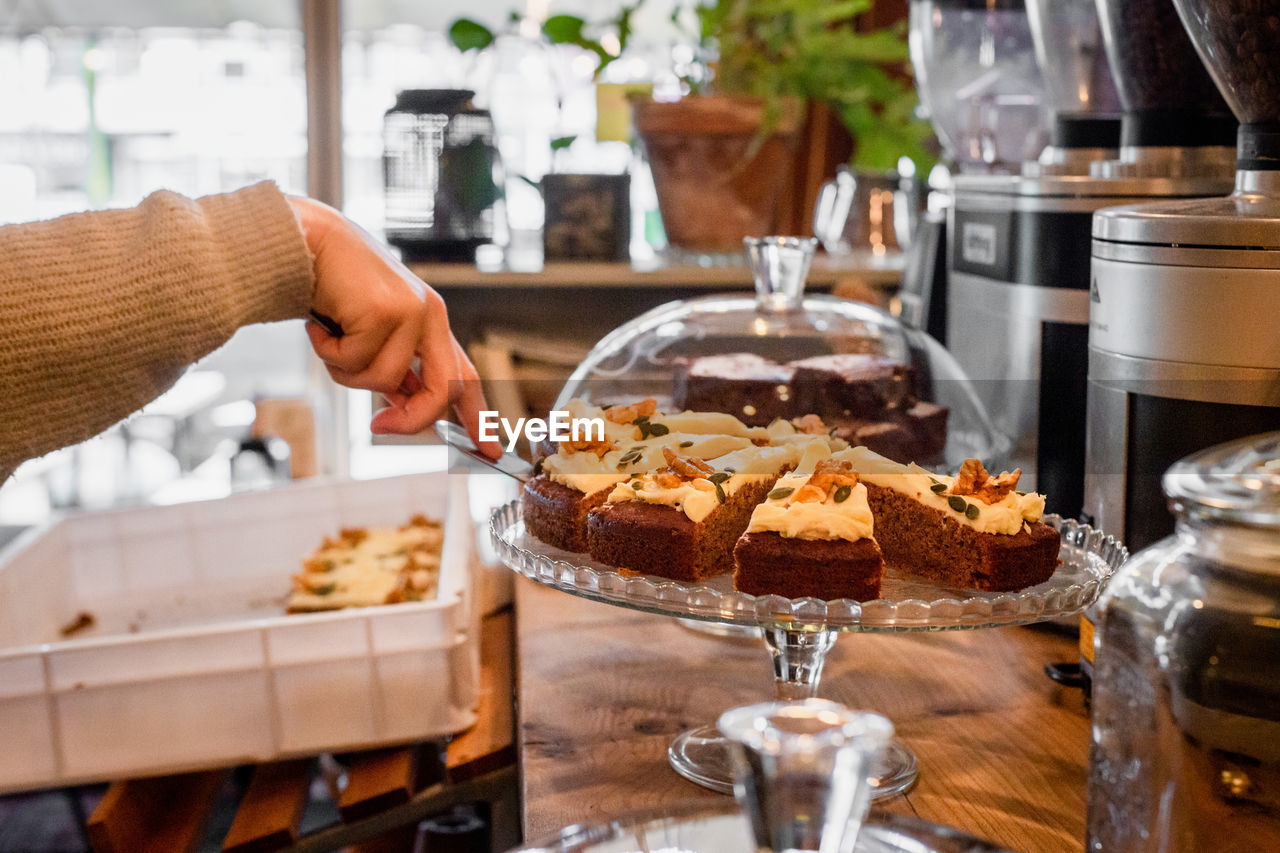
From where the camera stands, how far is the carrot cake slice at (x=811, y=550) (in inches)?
29.6

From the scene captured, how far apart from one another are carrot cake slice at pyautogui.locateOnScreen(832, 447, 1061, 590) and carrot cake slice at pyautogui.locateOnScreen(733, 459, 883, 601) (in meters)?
0.05

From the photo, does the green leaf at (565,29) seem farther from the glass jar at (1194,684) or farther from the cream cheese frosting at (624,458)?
the glass jar at (1194,684)

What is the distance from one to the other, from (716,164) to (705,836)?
1.56m

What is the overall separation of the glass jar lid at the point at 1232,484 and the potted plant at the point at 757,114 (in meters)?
1.43

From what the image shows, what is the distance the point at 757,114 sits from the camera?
1893 millimetres

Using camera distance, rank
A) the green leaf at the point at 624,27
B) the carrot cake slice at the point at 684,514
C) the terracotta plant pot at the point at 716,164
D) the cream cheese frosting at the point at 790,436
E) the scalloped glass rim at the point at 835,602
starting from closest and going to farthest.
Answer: the scalloped glass rim at the point at 835,602 → the carrot cake slice at the point at 684,514 → the cream cheese frosting at the point at 790,436 → the terracotta plant pot at the point at 716,164 → the green leaf at the point at 624,27

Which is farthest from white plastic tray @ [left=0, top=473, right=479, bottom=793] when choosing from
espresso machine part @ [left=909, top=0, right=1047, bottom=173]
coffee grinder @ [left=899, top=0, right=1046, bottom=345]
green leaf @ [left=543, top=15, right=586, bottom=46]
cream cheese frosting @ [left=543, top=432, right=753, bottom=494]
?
green leaf @ [left=543, top=15, right=586, bottom=46]

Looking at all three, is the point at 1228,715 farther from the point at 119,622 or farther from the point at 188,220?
the point at 119,622

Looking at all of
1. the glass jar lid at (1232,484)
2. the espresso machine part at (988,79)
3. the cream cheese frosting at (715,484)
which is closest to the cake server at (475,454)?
the cream cheese frosting at (715,484)

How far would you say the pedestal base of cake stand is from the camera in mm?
807

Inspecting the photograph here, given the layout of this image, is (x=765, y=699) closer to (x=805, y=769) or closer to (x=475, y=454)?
(x=475, y=454)

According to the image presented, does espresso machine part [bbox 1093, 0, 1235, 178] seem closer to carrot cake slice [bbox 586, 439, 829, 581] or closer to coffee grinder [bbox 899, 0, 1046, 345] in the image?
carrot cake slice [bbox 586, 439, 829, 581]

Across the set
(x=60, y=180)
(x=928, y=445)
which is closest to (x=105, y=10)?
(x=60, y=180)

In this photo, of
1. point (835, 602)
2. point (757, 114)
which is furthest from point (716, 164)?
point (835, 602)
